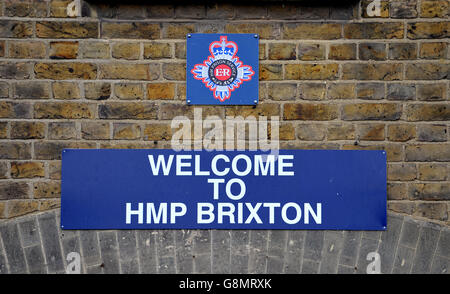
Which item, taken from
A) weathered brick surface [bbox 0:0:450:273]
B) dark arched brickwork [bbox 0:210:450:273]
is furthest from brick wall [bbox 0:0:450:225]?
dark arched brickwork [bbox 0:210:450:273]

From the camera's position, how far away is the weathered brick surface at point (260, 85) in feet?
6.66

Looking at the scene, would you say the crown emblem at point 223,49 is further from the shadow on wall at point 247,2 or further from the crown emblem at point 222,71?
the shadow on wall at point 247,2

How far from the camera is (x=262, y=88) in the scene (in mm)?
2047

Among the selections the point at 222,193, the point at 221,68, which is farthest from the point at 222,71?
the point at 222,193

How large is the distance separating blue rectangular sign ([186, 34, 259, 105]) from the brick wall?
0.15 feet

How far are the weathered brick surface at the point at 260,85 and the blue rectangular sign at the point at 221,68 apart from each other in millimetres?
40

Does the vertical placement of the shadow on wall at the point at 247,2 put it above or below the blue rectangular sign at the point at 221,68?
above

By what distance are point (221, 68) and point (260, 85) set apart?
0.21m

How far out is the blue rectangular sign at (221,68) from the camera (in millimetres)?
2033

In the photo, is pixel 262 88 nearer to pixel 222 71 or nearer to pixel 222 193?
pixel 222 71

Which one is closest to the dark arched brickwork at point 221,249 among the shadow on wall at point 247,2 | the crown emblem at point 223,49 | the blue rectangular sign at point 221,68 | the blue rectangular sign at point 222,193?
the blue rectangular sign at point 222,193

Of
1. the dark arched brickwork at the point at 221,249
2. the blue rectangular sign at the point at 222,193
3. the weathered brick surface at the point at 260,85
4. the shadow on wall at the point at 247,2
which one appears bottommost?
the dark arched brickwork at the point at 221,249

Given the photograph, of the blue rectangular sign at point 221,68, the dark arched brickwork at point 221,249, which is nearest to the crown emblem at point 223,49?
the blue rectangular sign at point 221,68
